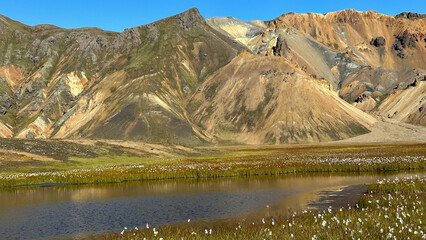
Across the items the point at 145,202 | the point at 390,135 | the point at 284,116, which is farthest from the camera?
the point at 390,135

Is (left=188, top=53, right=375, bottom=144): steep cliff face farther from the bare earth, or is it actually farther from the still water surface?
the still water surface

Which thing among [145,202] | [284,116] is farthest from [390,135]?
[145,202]

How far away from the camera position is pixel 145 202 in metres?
38.7

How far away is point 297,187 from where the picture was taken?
46.4 meters

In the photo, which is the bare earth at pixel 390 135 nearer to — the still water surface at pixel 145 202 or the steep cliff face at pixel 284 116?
the steep cliff face at pixel 284 116

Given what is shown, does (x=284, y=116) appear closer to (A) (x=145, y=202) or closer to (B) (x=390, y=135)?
(B) (x=390, y=135)

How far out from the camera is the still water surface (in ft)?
97.7

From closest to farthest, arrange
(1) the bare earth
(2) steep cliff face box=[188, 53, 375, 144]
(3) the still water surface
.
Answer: (3) the still water surface, (2) steep cliff face box=[188, 53, 375, 144], (1) the bare earth

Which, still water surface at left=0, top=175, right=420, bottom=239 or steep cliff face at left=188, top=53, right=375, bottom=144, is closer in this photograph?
still water surface at left=0, top=175, right=420, bottom=239

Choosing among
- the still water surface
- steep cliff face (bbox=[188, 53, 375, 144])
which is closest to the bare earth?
steep cliff face (bbox=[188, 53, 375, 144])

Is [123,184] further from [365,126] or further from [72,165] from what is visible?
[365,126]

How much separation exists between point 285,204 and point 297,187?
36.0ft

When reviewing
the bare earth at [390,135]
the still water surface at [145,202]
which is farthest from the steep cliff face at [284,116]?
the still water surface at [145,202]

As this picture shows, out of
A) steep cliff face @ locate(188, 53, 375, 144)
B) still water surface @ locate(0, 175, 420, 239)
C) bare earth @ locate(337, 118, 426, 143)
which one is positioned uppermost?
steep cliff face @ locate(188, 53, 375, 144)
